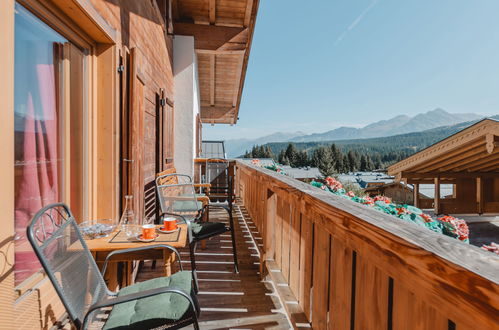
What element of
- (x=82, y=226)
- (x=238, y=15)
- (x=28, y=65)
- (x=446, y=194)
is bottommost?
(x=446, y=194)

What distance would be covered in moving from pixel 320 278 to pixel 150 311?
33.7 inches

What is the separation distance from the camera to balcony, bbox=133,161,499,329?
0.60m

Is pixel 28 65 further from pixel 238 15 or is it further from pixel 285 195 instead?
pixel 238 15

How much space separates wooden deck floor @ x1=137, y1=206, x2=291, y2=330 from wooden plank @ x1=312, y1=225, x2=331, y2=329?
49cm

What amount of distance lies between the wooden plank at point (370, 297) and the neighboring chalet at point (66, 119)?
1.37 meters

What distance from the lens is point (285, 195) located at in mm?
2064

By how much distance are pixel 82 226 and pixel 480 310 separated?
6.60 ft

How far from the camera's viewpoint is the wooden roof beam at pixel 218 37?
5730mm

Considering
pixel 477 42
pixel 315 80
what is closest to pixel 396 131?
pixel 477 42

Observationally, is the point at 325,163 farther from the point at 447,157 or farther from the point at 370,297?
the point at 370,297

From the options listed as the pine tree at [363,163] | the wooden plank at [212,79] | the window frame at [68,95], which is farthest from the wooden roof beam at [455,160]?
the pine tree at [363,163]

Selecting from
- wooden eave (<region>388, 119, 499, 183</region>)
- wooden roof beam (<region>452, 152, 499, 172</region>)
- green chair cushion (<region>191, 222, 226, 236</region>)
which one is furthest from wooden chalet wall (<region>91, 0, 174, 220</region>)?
wooden roof beam (<region>452, 152, 499, 172</region>)

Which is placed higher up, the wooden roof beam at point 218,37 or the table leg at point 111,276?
the wooden roof beam at point 218,37

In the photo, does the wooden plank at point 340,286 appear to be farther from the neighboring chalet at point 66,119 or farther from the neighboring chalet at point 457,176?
the neighboring chalet at point 457,176
